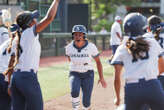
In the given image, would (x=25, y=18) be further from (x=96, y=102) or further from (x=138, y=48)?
(x=96, y=102)

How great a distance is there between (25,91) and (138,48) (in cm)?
159

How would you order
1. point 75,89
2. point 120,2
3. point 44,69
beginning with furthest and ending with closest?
point 120,2
point 44,69
point 75,89

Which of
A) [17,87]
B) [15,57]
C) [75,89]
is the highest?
[15,57]

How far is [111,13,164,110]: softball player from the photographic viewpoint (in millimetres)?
3992

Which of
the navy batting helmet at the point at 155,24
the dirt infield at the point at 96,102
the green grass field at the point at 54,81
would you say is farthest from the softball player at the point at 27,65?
the green grass field at the point at 54,81

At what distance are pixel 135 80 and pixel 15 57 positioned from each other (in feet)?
5.60

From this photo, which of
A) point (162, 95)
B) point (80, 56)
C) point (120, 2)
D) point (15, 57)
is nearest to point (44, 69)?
point (80, 56)

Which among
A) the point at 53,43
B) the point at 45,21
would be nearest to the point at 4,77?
the point at 45,21

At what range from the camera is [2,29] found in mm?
6012

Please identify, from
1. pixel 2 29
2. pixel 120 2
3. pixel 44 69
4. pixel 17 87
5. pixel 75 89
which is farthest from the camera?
pixel 120 2

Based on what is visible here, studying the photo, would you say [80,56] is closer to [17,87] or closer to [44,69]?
[17,87]

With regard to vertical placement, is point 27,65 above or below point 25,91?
above

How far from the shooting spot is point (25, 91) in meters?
4.52

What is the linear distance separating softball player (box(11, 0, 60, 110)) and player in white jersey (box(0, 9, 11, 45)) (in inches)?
45.4
